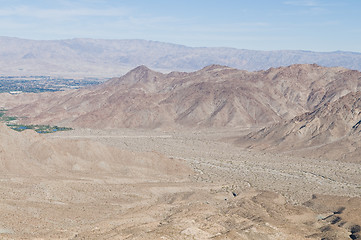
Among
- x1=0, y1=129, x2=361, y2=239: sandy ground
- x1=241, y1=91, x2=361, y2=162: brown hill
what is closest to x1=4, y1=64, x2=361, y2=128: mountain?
x1=241, y1=91, x2=361, y2=162: brown hill

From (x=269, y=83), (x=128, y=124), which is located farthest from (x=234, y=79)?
(x=128, y=124)

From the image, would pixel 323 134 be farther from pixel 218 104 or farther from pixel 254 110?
pixel 218 104

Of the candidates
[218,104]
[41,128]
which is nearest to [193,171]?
[218,104]

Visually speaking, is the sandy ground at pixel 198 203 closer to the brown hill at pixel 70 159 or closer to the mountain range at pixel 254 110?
the brown hill at pixel 70 159

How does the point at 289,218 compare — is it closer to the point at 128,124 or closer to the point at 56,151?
the point at 56,151

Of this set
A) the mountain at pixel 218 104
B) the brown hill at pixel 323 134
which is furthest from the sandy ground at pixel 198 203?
the mountain at pixel 218 104

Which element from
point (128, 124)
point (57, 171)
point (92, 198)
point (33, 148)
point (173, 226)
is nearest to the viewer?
point (173, 226)
